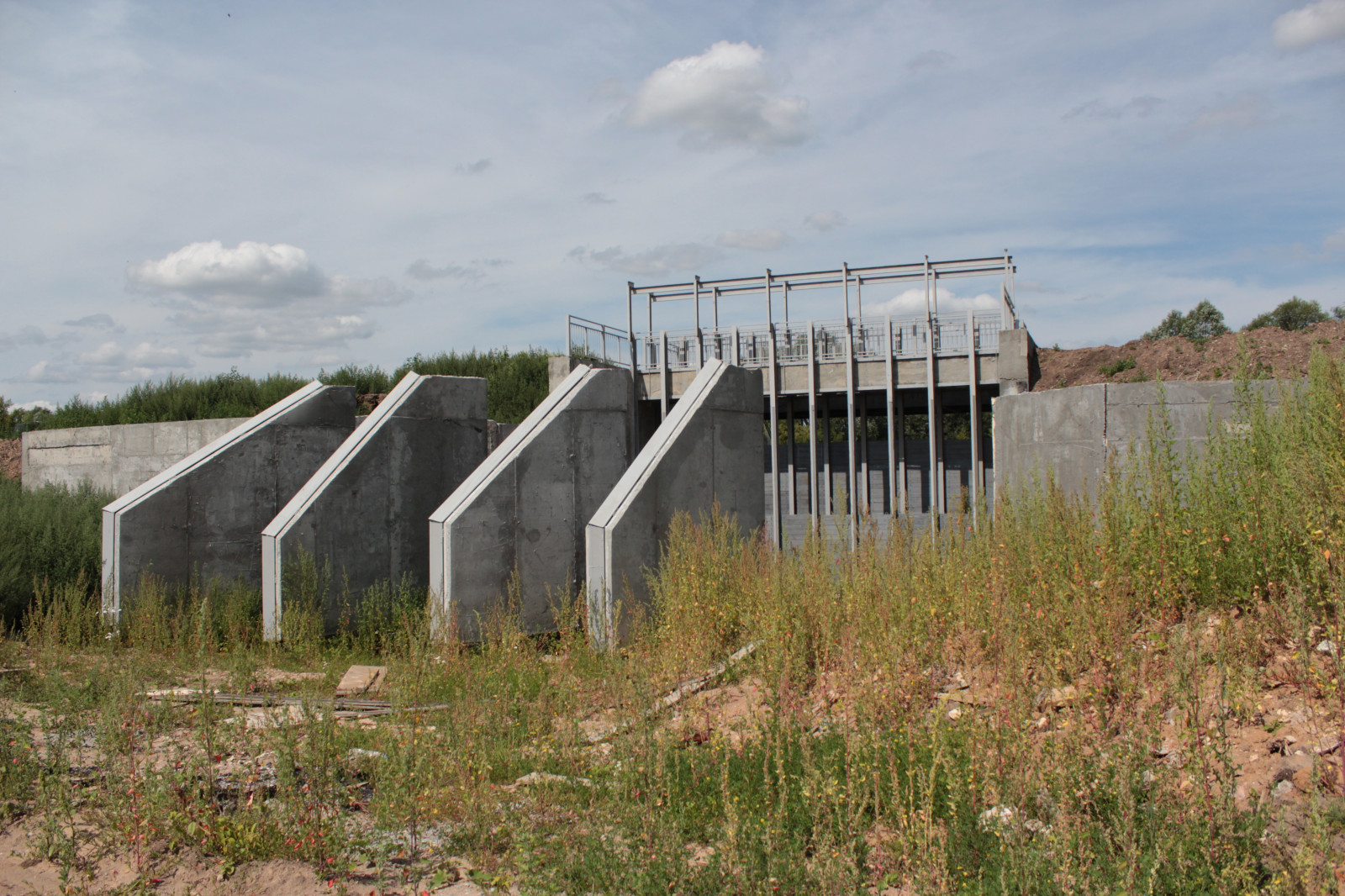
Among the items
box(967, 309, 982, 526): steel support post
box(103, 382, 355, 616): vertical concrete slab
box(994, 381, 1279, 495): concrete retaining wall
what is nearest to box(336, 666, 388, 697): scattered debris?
box(103, 382, 355, 616): vertical concrete slab

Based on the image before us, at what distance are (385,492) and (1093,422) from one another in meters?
7.44

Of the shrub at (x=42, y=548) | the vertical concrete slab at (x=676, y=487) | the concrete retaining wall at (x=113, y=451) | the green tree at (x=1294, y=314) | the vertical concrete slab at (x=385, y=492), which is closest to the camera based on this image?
the vertical concrete slab at (x=676, y=487)

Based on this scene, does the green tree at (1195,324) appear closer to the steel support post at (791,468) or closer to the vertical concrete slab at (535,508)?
the steel support post at (791,468)

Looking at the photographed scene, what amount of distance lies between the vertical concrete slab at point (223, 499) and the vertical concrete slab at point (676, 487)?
450 centimetres

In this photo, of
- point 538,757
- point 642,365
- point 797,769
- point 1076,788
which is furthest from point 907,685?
point 642,365

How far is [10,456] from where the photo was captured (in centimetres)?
1891

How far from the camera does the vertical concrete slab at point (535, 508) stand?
26.6ft

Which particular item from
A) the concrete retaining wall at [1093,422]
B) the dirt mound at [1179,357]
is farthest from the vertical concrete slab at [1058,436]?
the dirt mound at [1179,357]

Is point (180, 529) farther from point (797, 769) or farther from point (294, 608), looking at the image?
point (797, 769)

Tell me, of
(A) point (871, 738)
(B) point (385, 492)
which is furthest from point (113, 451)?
(A) point (871, 738)

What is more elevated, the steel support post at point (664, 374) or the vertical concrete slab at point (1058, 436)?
the steel support post at point (664, 374)

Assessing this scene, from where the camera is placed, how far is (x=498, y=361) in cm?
2511

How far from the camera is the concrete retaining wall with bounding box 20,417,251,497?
11984 millimetres

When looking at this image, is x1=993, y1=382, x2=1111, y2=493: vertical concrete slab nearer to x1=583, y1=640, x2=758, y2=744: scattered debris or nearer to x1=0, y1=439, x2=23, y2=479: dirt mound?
x1=583, y1=640, x2=758, y2=744: scattered debris
